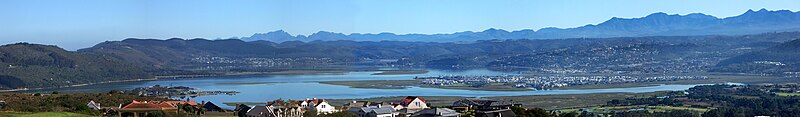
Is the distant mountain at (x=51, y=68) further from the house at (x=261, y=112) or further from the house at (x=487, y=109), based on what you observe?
the house at (x=261, y=112)

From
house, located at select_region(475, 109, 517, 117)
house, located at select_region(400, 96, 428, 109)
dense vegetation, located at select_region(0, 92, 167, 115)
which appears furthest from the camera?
house, located at select_region(400, 96, 428, 109)

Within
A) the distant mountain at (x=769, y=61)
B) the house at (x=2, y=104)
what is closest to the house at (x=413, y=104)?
the house at (x=2, y=104)

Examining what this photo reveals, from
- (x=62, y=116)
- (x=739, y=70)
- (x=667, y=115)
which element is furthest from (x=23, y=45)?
(x=62, y=116)

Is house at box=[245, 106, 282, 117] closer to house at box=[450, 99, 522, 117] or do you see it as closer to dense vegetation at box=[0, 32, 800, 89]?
house at box=[450, 99, 522, 117]

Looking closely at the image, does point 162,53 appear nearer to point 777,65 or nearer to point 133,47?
point 133,47

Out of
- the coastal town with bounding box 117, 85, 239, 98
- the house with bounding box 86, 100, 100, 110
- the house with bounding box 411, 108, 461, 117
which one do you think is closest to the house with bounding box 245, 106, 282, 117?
the house with bounding box 411, 108, 461, 117
